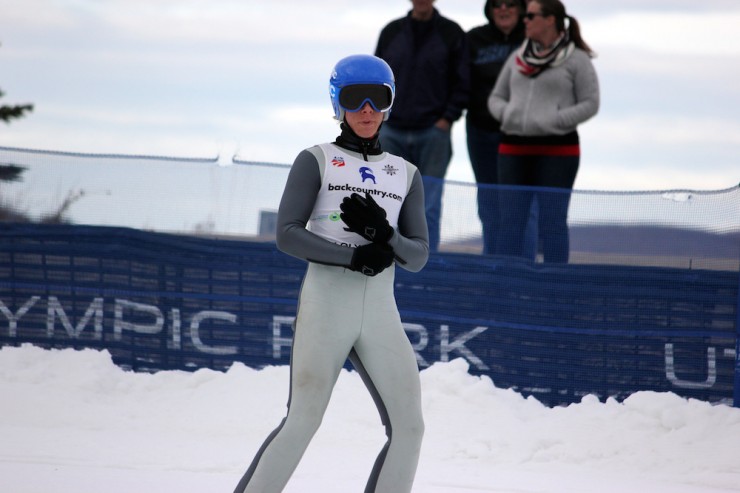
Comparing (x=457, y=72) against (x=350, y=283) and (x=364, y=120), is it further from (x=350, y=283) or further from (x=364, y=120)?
(x=350, y=283)

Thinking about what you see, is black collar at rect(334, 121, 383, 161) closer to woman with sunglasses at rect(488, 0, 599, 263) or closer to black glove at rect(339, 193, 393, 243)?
black glove at rect(339, 193, 393, 243)

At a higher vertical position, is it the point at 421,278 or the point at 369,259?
the point at 369,259

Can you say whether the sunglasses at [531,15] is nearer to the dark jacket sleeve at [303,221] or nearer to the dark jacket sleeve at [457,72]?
the dark jacket sleeve at [457,72]

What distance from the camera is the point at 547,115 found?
835 cm

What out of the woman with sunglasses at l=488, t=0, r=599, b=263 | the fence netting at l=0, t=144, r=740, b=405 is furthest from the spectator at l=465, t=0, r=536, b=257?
the fence netting at l=0, t=144, r=740, b=405

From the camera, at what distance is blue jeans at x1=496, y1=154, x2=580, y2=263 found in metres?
8.38

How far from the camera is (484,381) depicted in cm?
796

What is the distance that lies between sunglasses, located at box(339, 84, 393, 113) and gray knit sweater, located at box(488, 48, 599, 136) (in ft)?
13.9

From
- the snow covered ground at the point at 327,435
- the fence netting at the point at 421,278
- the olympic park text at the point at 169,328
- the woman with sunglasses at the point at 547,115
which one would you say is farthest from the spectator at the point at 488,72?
the snow covered ground at the point at 327,435

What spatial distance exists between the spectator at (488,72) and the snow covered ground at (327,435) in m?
1.96

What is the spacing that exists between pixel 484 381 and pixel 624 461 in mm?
1397

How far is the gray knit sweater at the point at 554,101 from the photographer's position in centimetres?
831

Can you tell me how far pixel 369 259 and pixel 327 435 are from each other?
3436 mm

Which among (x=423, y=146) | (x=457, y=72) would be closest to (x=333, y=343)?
(x=423, y=146)
